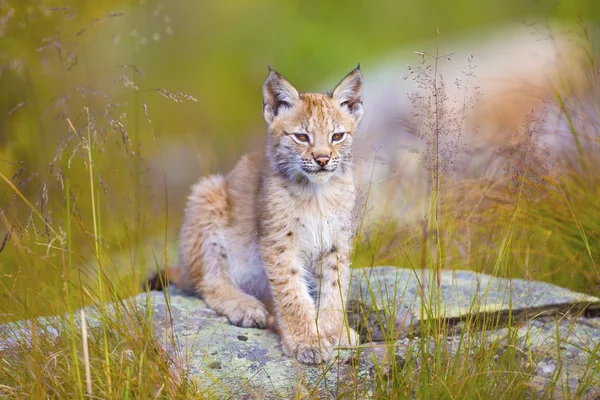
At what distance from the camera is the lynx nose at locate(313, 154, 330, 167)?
3.83m

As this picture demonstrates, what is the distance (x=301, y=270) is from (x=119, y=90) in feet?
15.5

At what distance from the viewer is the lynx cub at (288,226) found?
3.87m

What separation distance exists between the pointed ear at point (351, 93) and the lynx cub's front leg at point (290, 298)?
0.96 m

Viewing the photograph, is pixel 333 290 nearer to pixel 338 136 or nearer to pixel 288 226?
pixel 288 226

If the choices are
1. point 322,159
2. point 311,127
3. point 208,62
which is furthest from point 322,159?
point 208,62

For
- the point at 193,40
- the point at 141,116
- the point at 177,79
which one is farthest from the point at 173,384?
the point at 193,40

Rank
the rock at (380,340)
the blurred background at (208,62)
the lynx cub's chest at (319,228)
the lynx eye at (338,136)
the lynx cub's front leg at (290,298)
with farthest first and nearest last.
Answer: the blurred background at (208,62)
the lynx eye at (338,136)
the lynx cub's chest at (319,228)
the lynx cub's front leg at (290,298)
the rock at (380,340)

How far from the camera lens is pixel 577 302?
13.5 ft

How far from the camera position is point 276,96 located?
4.23m

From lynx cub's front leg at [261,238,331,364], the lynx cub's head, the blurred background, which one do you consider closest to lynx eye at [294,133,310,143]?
the lynx cub's head

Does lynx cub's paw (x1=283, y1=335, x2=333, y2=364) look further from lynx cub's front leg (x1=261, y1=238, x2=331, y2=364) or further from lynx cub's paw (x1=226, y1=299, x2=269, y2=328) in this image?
lynx cub's paw (x1=226, y1=299, x2=269, y2=328)

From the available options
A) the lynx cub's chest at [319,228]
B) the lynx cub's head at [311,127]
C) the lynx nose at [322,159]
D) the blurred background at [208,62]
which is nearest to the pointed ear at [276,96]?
the lynx cub's head at [311,127]

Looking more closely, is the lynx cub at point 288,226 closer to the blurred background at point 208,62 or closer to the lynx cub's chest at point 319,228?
the lynx cub's chest at point 319,228

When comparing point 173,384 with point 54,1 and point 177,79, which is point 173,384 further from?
point 177,79
